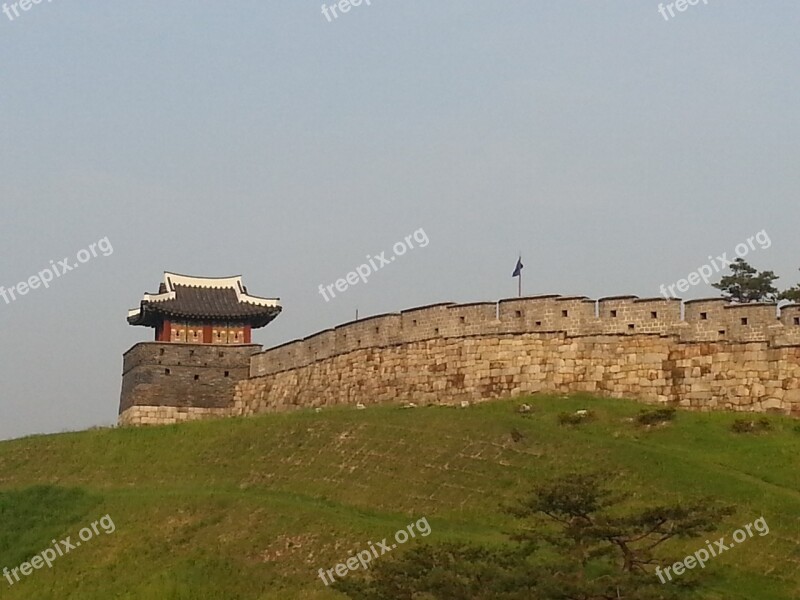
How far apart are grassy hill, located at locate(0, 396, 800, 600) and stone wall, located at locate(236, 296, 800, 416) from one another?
1189 mm

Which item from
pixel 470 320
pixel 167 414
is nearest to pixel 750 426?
pixel 470 320

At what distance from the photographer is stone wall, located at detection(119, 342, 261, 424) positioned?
40750 mm

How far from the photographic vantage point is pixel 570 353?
1307 inches

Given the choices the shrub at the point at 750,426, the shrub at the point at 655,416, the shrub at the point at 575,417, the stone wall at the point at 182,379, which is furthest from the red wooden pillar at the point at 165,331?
the shrub at the point at 750,426

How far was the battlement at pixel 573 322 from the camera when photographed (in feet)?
103

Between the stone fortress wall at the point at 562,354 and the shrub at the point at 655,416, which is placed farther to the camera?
the stone fortress wall at the point at 562,354

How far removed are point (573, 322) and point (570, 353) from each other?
0.84 meters

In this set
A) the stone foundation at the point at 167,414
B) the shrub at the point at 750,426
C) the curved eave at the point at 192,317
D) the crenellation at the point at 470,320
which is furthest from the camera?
the curved eave at the point at 192,317

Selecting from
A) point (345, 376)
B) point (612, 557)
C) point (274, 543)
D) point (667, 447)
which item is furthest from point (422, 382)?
point (612, 557)

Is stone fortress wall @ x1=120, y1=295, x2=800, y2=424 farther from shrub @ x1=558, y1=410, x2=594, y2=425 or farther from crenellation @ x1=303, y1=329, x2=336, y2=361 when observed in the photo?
shrub @ x1=558, y1=410, x2=594, y2=425

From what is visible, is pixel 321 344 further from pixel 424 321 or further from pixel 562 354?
pixel 562 354

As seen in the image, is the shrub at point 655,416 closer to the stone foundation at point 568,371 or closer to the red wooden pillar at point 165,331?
the stone foundation at point 568,371

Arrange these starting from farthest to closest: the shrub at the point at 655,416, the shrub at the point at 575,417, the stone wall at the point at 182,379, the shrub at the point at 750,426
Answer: the stone wall at the point at 182,379
the shrub at the point at 575,417
the shrub at the point at 655,416
the shrub at the point at 750,426

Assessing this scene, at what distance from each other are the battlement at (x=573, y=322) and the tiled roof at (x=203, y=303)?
6.50 metres
